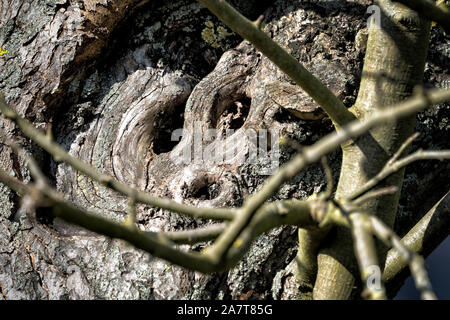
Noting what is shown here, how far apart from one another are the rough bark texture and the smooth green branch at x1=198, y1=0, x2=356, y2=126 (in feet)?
0.66

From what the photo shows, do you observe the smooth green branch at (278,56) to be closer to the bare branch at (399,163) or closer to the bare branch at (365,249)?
the bare branch at (399,163)

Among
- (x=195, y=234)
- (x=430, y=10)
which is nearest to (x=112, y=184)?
(x=195, y=234)

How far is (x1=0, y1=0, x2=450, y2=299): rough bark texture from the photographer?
125 cm

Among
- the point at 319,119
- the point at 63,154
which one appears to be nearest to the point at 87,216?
the point at 63,154

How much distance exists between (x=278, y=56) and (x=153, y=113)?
604 millimetres

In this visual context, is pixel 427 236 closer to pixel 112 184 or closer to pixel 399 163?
pixel 399 163

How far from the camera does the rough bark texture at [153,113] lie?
4.12ft

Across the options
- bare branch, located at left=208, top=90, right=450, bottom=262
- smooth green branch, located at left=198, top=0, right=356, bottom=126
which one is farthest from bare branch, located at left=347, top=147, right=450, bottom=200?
smooth green branch, located at left=198, top=0, right=356, bottom=126

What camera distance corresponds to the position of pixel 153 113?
5.07 ft

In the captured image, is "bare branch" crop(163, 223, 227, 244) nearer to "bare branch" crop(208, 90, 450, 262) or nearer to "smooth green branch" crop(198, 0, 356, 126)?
"bare branch" crop(208, 90, 450, 262)

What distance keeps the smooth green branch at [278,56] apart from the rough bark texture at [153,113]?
20 centimetres

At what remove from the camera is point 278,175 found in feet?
2.43

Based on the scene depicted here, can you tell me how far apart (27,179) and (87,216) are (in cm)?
74

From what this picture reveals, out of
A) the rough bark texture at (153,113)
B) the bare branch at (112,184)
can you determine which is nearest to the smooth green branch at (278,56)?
the rough bark texture at (153,113)
